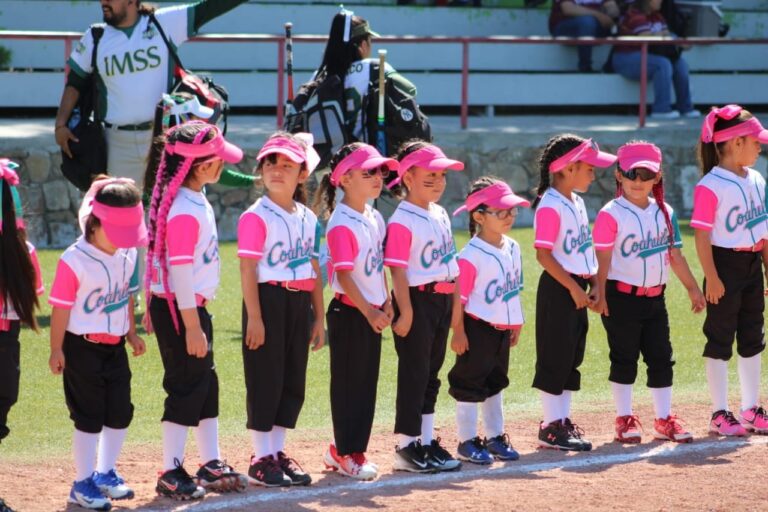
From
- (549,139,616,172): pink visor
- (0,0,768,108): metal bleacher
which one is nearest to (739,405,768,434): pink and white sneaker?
(549,139,616,172): pink visor

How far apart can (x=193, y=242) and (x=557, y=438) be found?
2.21 m

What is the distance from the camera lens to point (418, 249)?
6.20 meters

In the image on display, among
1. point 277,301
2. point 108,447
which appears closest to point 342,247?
point 277,301

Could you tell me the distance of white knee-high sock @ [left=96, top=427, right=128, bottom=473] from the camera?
5621 millimetres

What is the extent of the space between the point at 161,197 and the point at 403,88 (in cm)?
350

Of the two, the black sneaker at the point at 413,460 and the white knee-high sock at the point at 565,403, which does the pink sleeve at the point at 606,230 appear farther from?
the black sneaker at the point at 413,460

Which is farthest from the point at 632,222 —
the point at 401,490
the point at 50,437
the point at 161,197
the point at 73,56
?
the point at 73,56

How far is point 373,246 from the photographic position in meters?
6.12

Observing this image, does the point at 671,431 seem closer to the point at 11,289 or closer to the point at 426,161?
the point at 426,161

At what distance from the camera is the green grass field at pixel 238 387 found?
705 cm

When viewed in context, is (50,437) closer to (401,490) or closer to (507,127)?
(401,490)

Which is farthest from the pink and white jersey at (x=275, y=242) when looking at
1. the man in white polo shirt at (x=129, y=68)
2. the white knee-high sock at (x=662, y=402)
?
the man in white polo shirt at (x=129, y=68)

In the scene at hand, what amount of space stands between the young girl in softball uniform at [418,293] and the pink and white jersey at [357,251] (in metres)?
0.08

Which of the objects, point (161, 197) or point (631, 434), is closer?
point (161, 197)
